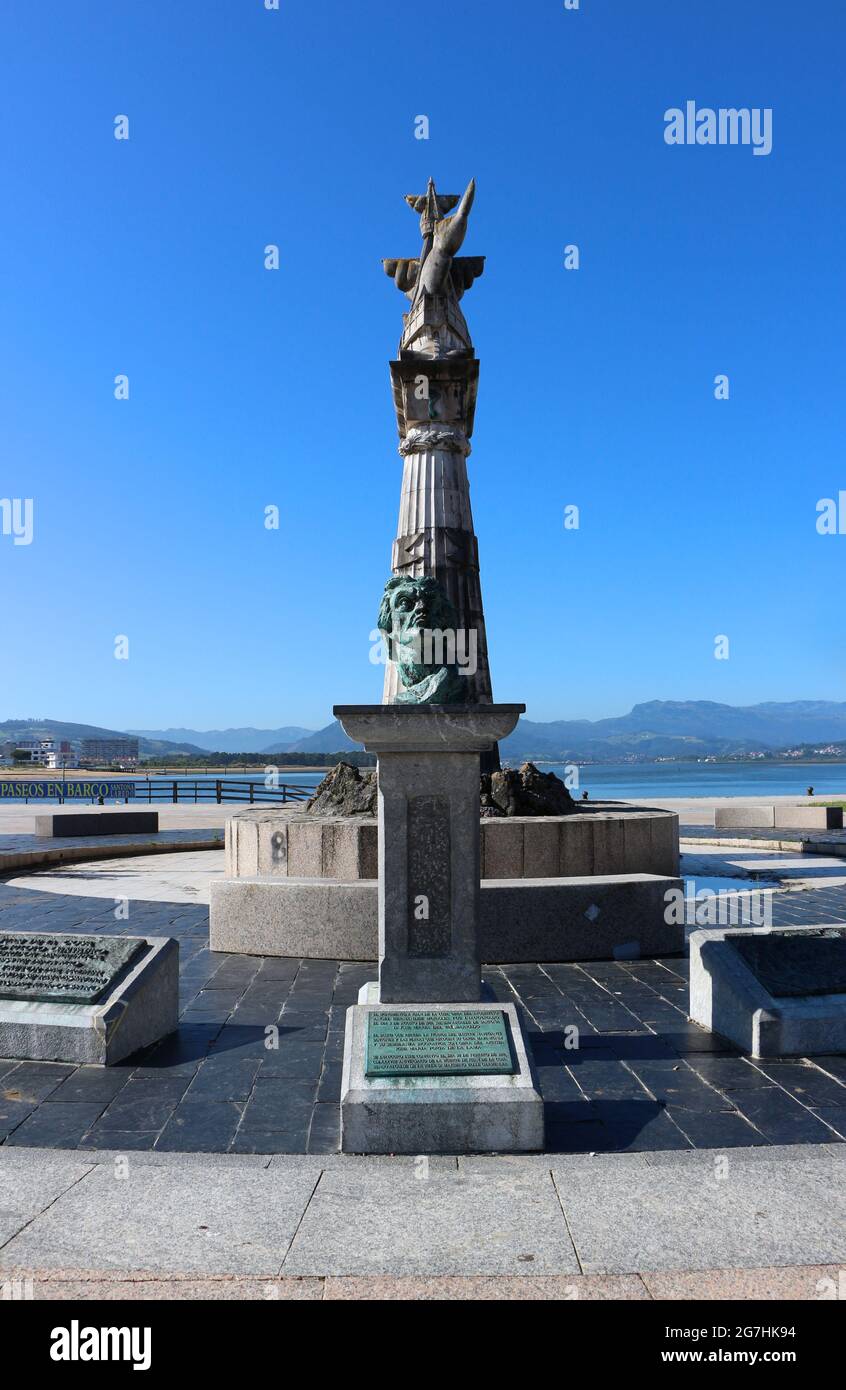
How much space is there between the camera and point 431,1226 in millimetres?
3562

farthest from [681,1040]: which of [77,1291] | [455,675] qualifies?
[77,1291]

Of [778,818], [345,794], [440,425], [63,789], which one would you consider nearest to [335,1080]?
[345,794]

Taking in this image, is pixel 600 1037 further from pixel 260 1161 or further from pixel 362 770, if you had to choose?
pixel 362 770

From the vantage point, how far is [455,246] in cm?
1430

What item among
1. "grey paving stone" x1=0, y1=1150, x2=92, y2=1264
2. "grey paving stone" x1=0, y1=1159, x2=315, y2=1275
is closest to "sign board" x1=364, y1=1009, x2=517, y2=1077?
"grey paving stone" x1=0, y1=1159, x2=315, y2=1275

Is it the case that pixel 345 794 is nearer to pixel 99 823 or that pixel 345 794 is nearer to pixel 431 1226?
pixel 431 1226

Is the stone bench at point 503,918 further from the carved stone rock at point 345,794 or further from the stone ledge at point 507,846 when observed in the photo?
→ the carved stone rock at point 345,794

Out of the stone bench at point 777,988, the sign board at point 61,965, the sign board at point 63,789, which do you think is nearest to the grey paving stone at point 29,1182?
the sign board at point 61,965

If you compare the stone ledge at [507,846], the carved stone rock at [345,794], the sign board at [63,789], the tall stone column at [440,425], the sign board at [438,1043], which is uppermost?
the tall stone column at [440,425]

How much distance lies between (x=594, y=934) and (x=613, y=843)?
1.73 metres

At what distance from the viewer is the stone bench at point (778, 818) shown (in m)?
24.2

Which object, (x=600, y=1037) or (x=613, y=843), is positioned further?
(x=613, y=843)

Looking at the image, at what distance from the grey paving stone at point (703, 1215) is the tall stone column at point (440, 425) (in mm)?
9314

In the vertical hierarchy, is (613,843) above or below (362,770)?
below
